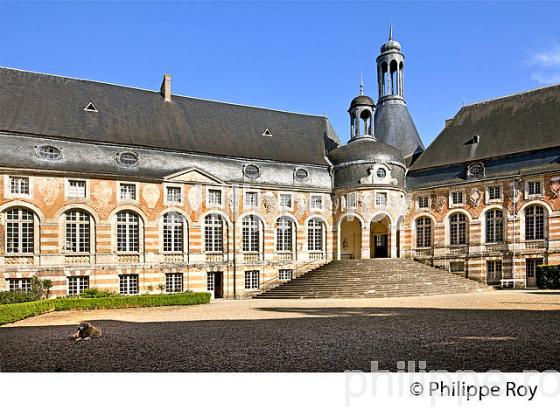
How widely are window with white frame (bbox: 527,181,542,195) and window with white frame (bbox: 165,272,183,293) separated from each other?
1974cm

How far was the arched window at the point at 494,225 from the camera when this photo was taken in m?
29.2

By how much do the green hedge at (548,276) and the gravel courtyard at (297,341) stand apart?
8795 mm

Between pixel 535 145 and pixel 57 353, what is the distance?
2670 centimetres

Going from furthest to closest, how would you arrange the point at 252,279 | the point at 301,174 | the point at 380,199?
the point at 301,174 < the point at 380,199 < the point at 252,279

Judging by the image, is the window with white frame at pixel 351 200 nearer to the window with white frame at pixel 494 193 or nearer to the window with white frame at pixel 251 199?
the window with white frame at pixel 251 199

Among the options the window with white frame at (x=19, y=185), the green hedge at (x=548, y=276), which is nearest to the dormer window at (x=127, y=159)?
the window with white frame at (x=19, y=185)

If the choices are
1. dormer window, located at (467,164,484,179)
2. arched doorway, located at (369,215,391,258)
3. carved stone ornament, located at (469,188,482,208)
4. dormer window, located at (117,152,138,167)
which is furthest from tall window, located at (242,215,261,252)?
dormer window, located at (467,164,484,179)

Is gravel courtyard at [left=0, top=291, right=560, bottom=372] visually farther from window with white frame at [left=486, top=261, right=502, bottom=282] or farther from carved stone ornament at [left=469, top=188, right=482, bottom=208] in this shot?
carved stone ornament at [left=469, top=188, right=482, bottom=208]

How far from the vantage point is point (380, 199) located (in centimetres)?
3092

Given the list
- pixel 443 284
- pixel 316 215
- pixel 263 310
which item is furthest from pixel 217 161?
pixel 443 284

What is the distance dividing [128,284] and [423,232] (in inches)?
715

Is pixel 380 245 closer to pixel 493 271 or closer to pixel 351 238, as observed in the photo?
pixel 351 238

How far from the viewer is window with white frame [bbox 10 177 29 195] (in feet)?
77.7

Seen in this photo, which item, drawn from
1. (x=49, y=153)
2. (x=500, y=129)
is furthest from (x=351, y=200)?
(x=49, y=153)
